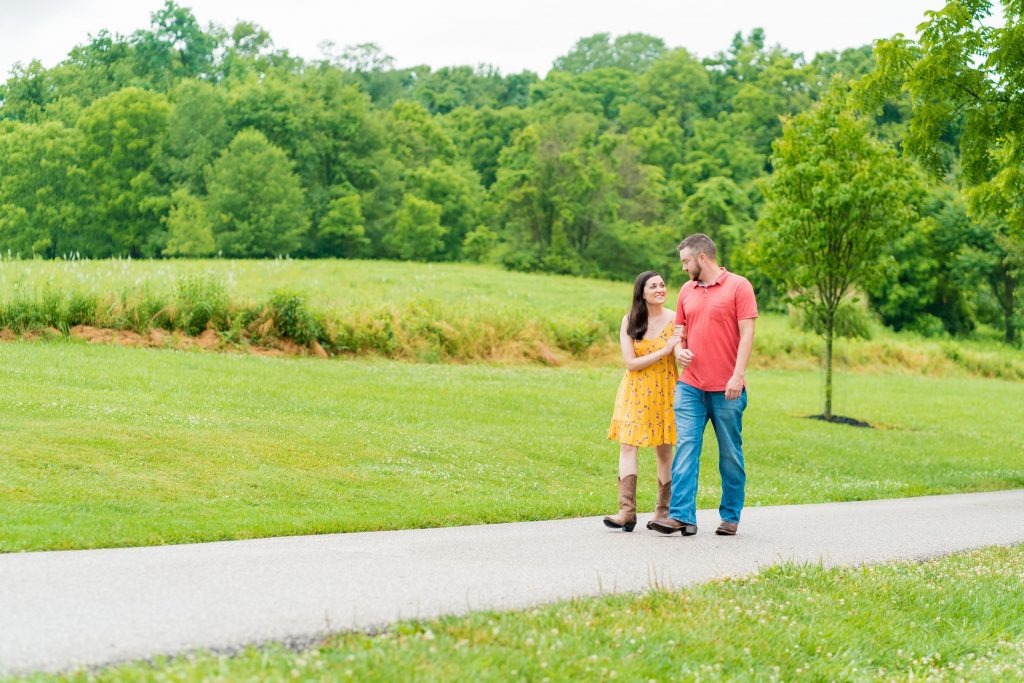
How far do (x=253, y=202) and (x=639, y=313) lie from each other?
6748 centimetres

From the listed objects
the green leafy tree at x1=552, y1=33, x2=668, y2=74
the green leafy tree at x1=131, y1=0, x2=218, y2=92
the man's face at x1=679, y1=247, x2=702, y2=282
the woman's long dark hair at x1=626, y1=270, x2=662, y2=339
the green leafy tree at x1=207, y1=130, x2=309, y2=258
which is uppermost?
the green leafy tree at x1=552, y1=33, x2=668, y2=74

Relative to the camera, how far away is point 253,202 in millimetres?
73938

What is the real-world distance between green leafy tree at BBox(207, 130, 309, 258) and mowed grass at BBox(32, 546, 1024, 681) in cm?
6842

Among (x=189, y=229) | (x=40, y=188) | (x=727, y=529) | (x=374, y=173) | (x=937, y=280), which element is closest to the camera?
(x=727, y=529)

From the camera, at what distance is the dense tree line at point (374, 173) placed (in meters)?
71.8

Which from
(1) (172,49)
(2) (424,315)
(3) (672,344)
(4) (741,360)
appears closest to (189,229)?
(1) (172,49)

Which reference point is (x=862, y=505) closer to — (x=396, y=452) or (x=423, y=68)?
(x=396, y=452)

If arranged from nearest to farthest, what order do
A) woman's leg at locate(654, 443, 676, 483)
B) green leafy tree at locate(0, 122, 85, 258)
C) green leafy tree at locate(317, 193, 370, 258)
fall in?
1. woman's leg at locate(654, 443, 676, 483)
2. green leafy tree at locate(0, 122, 85, 258)
3. green leafy tree at locate(317, 193, 370, 258)

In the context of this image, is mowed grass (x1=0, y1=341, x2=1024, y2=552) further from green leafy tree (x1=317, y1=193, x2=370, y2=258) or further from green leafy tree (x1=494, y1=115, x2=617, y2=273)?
green leafy tree (x1=494, y1=115, x2=617, y2=273)

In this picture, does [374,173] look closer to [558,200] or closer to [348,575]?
[558,200]

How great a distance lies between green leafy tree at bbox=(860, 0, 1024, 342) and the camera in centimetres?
1636

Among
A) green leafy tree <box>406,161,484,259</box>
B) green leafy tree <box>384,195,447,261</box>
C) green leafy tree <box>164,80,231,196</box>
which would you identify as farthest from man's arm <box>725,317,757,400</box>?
green leafy tree <box>406,161,484,259</box>

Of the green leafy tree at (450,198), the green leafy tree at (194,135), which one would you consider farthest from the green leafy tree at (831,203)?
the green leafy tree at (450,198)

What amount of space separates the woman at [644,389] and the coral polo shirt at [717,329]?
247mm
